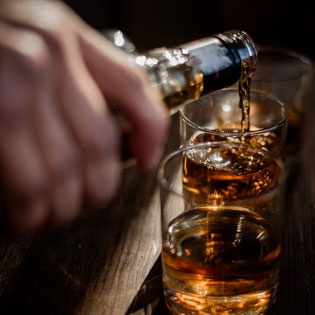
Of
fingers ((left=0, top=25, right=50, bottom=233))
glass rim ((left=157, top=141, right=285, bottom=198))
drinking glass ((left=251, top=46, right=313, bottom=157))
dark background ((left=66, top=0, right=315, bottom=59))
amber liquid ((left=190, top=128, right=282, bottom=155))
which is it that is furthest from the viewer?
dark background ((left=66, top=0, right=315, bottom=59))

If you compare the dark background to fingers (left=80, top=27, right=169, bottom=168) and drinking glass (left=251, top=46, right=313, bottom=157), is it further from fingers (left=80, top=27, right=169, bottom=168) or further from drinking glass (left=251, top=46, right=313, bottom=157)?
fingers (left=80, top=27, right=169, bottom=168)

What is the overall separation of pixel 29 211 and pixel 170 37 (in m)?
2.30

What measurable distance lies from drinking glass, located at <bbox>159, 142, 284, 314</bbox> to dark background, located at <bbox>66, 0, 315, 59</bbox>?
5.93 feet

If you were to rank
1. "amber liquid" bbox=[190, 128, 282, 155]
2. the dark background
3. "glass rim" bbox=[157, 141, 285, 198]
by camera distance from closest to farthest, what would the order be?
1. "glass rim" bbox=[157, 141, 285, 198]
2. "amber liquid" bbox=[190, 128, 282, 155]
3. the dark background

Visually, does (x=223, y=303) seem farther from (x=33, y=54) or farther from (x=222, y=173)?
(x=33, y=54)

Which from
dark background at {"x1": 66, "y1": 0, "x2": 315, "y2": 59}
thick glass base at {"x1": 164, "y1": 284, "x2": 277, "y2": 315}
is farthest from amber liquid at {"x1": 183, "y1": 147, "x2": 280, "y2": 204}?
dark background at {"x1": 66, "y1": 0, "x2": 315, "y2": 59}

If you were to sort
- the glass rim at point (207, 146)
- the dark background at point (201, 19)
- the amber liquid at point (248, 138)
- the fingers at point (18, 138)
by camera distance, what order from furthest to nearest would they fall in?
1. the dark background at point (201, 19)
2. the amber liquid at point (248, 138)
3. the glass rim at point (207, 146)
4. the fingers at point (18, 138)

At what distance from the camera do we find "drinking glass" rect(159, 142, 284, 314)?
0.52 meters

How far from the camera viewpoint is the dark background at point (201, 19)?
7.82 ft

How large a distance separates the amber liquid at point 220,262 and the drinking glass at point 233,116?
14cm

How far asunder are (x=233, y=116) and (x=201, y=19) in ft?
6.21

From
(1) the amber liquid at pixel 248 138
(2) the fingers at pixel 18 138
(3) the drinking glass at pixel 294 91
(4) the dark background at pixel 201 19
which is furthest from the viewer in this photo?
(4) the dark background at pixel 201 19

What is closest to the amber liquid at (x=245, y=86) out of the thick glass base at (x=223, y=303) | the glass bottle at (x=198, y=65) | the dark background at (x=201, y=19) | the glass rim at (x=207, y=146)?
the glass bottle at (x=198, y=65)

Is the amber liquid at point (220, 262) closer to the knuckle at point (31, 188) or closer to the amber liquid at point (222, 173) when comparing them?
the amber liquid at point (222, 173)
